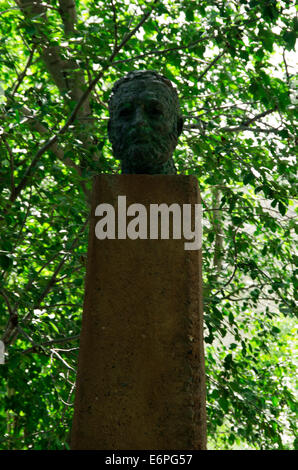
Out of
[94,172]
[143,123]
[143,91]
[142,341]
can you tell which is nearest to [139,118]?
[143,123]

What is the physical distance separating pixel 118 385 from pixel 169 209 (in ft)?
2.60

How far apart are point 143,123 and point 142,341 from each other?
1.03 m

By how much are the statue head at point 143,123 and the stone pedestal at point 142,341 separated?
0.22m

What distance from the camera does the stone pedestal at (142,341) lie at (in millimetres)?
2088

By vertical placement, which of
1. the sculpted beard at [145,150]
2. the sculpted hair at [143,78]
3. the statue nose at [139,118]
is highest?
the sculpted hair at [143,78]

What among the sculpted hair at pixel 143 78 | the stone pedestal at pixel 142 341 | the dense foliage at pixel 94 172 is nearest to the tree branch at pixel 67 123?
the dense foliage at pixel 94 172

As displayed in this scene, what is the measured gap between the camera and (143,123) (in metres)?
2.55

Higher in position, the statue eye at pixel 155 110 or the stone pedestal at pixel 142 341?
the statue eye at pixel 155 110

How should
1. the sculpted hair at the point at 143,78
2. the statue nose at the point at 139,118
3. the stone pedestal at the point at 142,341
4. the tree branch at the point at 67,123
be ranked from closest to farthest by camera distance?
the stone pedestal at the point at 142,341 → the statue nose at the point at 139,118 → the sculpted hair at the point at 143,78 → the tree branch at the point at 67,123

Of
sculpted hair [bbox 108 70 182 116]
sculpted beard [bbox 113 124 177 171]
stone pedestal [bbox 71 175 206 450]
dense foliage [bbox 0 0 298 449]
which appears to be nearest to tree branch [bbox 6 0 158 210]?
dense foliage [bbox 0 0 298 449]

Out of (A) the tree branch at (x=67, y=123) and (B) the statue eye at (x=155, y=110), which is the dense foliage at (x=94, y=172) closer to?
(A) the tree branch at (x=67, y=123)

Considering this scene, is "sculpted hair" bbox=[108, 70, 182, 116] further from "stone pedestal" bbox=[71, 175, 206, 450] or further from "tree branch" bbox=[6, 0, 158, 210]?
"tree branch" bbox=[6, 0, 158, 210]
